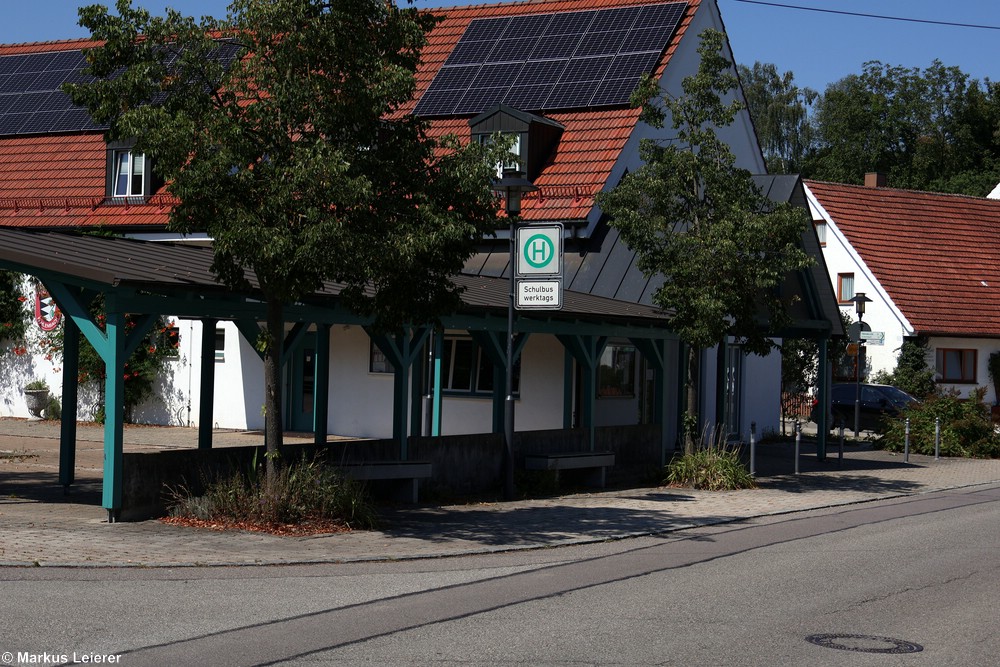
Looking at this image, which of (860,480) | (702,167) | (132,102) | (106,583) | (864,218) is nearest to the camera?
(106,583)

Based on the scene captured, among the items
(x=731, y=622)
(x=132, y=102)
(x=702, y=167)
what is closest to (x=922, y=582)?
(x=731, y=622)

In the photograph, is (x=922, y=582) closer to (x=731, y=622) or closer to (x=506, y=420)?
(x=731, y=622)

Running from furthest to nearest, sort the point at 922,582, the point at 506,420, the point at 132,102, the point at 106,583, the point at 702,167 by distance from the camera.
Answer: the point at 702,167 → the point at 506,420 → the point at 132,102 → the point at 922,582 → the point at 106,583

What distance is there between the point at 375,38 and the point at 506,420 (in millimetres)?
5711

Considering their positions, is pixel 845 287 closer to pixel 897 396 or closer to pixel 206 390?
pixel 897 396

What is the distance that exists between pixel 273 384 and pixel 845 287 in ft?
111

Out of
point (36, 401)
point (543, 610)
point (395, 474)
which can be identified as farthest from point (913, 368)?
point (543, 610)

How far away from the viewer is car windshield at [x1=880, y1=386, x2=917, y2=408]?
36.1 metres

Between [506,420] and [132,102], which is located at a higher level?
[132,102]

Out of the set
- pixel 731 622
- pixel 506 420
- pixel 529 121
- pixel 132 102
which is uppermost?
pixel 529 121

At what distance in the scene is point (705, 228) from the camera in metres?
19.5

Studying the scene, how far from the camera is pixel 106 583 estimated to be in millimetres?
9750

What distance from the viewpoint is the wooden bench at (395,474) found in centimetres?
1537

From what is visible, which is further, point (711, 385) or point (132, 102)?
point (711, 385)
